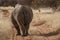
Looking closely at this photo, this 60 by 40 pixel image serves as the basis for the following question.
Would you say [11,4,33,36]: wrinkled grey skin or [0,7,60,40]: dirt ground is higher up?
[11,4,33,36]: wrinkled grey skin

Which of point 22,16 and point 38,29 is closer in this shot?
point 22,16

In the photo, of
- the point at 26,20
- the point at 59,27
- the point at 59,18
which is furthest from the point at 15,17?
the point at 59,18

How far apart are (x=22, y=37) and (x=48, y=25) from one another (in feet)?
4.03

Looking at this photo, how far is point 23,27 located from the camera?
418cm

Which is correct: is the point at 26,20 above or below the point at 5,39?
above

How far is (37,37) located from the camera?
4145 mm

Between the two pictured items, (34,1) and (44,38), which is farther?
(34,1)

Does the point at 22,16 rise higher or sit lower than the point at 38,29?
higher

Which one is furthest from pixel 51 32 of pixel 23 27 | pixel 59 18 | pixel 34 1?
pixel 34 1

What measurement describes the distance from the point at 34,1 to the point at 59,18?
8.64ft

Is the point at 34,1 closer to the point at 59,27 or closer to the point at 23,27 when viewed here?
the point at 59,27

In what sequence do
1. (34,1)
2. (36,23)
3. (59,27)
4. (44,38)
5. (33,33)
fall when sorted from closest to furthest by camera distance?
(44,38)
(33,33)
(59,27)
(36,23)
(34,1)

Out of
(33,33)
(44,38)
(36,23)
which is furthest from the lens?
(36,23)

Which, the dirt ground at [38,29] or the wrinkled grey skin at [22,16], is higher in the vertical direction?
the wrinkled grey skin at [22,16]
